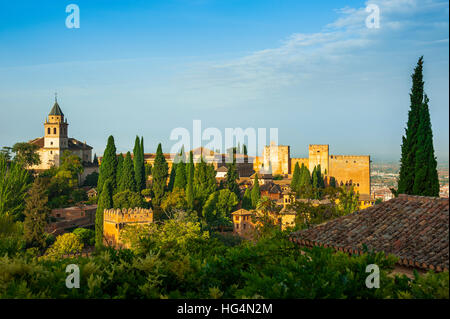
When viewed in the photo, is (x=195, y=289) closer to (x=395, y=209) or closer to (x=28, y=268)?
(x=28, y=268)

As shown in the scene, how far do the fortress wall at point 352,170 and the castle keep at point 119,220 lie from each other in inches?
1527

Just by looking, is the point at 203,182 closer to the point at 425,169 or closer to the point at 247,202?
the point at 247,202

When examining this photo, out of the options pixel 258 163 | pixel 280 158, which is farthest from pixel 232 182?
pixel 258 163

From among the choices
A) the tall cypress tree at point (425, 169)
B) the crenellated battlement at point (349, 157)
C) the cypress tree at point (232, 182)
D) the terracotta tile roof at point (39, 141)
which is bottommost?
the cypress tree at point (232, 182)

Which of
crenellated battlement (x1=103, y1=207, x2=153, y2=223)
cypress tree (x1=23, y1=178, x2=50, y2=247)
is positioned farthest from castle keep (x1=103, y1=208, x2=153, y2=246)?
cypress tree (x1=23, y1=178, x2=50, y2=247)

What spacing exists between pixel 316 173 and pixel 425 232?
49388 millimetres

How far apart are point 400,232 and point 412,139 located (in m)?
5.59

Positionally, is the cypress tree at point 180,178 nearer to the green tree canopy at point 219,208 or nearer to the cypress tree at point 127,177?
the green tree canopy at point 219,208

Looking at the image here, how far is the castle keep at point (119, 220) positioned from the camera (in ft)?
96.6

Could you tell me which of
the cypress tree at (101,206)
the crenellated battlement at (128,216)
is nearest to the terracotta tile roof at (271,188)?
the cypress tree at (101,206)

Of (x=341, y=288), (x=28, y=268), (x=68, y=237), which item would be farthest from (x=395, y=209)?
(x=68, y=237)

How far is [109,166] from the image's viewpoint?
40.0 m

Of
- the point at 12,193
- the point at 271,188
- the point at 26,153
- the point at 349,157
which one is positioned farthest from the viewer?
the point at 349,157
